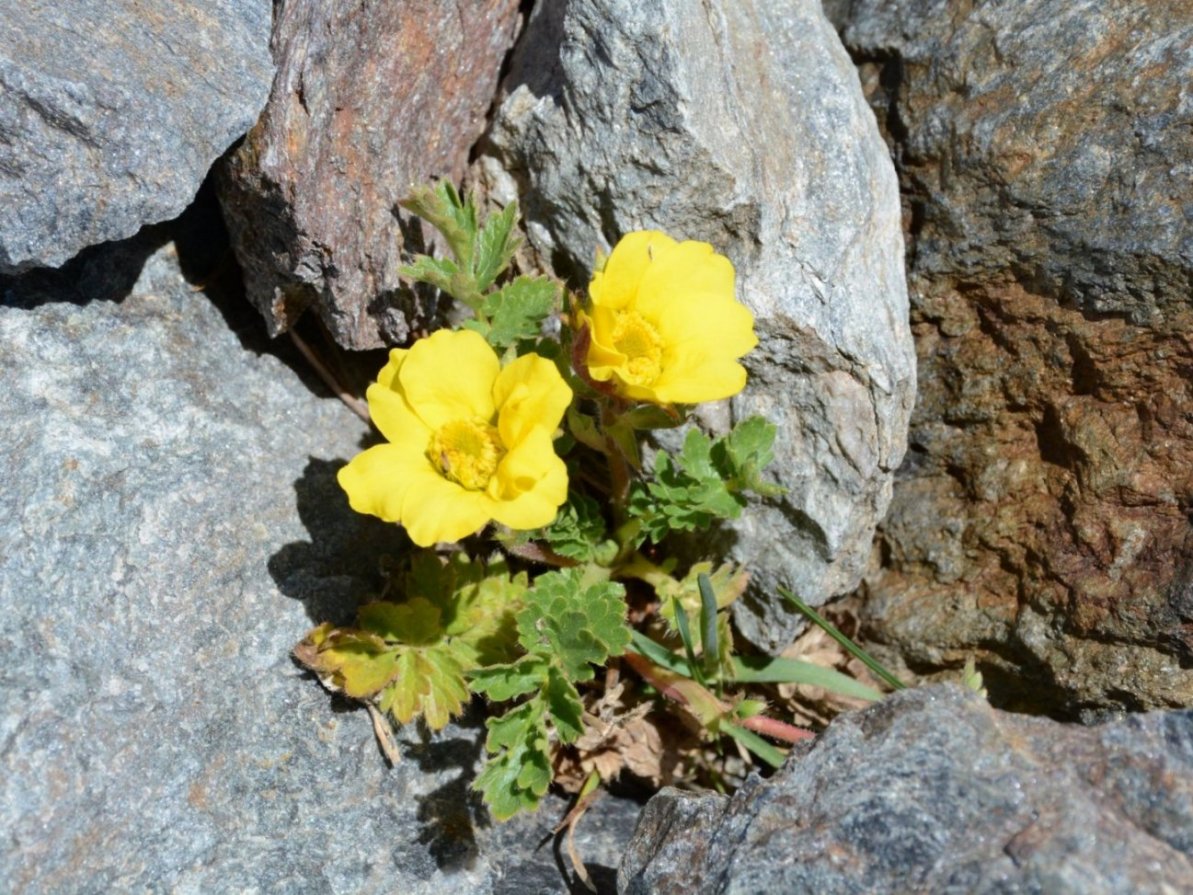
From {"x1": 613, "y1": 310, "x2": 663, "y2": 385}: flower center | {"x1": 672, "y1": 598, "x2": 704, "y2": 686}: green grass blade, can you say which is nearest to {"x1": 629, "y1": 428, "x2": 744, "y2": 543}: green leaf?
{"x1": 672, "y1": 598, "x2": 704, "y2": 686}: green grass blade

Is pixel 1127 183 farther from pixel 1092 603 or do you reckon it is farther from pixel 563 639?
pixel 563 639

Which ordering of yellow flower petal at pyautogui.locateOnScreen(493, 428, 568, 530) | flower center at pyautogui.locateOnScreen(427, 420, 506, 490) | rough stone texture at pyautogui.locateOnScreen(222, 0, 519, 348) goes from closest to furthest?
yellow flower petal at pyautogui.locateOnScreen(493, 428, 568, 530), flower center at pyautogui.locateOnScreen(427, 420, 506, 490), rough stone texture at pyautogui.locateOnScreen(222, 0, 519, 348)

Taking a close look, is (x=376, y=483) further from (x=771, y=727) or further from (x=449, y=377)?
(x=771, y=727)

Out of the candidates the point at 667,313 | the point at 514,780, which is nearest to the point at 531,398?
the point at 667,313

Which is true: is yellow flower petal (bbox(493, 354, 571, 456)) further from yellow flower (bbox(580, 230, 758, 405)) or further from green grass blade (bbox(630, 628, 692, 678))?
green grass blade (bbox(630, 628, 692, 678))

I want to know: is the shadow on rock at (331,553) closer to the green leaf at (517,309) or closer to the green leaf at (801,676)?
the green leaf at (517,309)

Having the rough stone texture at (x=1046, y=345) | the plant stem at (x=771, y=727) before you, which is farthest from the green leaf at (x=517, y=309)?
the plant stem at (x=771, y=727)

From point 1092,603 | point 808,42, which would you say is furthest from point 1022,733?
point 808,42
